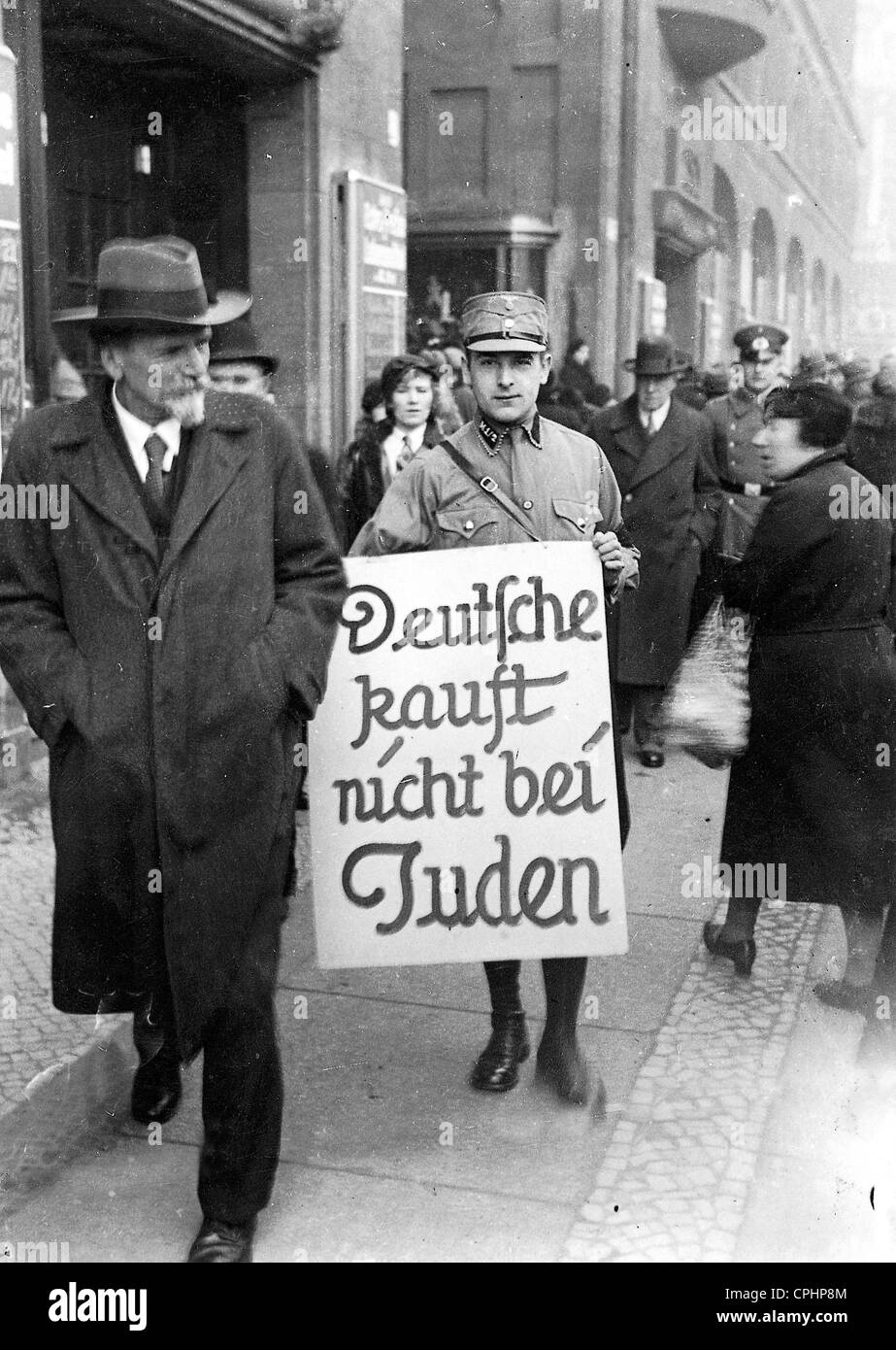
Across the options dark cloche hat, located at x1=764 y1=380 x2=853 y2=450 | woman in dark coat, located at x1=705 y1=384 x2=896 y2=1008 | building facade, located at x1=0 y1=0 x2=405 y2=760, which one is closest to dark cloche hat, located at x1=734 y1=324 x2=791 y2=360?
building facade, located at x1=0 y1=0 x2=405 y2=760

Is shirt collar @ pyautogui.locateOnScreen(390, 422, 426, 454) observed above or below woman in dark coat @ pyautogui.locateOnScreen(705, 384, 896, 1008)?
above

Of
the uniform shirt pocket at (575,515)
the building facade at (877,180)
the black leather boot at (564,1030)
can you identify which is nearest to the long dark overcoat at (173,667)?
the uniform shirt pocket at (575,515)

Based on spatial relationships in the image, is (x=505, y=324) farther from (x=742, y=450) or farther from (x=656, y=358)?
(x=742, y=450)

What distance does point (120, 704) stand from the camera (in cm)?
298

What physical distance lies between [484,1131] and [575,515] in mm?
1489

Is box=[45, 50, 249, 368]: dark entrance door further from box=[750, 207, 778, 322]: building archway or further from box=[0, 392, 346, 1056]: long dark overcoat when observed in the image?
box=[750, 207, 778, 322]: building archway

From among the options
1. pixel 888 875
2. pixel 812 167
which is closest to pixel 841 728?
pixel 888 875

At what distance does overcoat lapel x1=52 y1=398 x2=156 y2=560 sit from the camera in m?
2.98

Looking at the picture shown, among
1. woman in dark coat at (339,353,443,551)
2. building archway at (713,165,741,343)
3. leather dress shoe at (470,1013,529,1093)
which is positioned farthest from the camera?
building archway at (713,165,741,343)

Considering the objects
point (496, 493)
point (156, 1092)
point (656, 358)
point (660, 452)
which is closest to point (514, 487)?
point (496, 493)

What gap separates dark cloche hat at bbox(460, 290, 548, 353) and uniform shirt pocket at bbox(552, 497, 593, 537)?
1.22 ft

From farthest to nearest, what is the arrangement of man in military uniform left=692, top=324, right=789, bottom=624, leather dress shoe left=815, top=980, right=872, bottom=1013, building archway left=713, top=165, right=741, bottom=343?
building archway left=713, top=165, right=741, bottom=343 → man in military uniform left=692, top=324, right=789, bottom=624 → leather dress shoe left=815, top=980, right=872, bottom=1013
